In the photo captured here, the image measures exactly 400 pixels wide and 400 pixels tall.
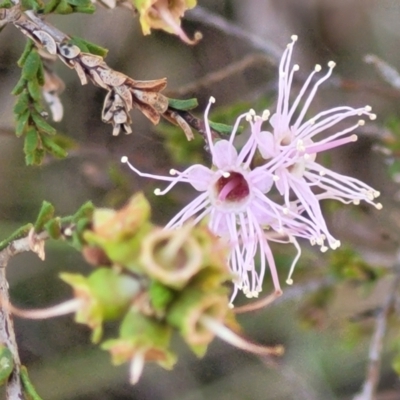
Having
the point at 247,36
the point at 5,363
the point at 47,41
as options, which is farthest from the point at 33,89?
the point at 247,36

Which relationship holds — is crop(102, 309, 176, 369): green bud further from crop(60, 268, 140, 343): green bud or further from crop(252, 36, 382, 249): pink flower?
crop(252, 36, 382, 249): pink flower

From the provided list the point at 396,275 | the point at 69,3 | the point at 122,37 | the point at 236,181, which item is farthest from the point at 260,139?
the point at 122,37

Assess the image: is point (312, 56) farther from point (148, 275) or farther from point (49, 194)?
point (148, 275)

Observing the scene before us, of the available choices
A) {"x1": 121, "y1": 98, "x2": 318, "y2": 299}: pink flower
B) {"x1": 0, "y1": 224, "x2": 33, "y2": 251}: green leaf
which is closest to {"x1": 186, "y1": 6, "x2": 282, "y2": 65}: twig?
{"x1": 121, "y1": 98, "x2": 318, "y2": 299}: pink flower

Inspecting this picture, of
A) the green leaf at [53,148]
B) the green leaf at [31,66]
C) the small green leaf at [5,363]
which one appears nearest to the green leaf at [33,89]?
the green leaf at [31,66]

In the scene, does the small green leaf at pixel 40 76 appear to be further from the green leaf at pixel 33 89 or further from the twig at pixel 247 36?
the twig at pixel 247 36

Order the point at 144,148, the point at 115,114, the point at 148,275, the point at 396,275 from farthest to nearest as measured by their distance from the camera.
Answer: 1. the point at 144,148
2. the point at 396,275
3. the point at 115,114
4. the point at 148,275

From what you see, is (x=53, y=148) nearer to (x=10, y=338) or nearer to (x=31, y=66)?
(x=31, y=66)
